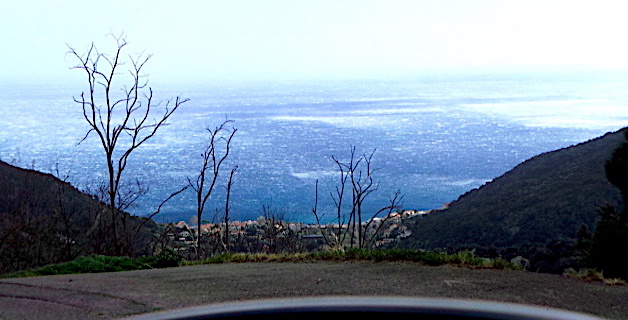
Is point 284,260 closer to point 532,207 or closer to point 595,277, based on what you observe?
point 595,277

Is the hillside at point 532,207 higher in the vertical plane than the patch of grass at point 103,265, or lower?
lower

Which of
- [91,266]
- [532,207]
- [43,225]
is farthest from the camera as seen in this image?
[532,207]

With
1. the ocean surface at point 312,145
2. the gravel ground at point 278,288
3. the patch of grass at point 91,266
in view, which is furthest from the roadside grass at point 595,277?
the ocean surface at point 312,145

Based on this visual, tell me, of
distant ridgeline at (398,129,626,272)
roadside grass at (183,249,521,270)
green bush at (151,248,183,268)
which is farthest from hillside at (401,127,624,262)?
green bush at (151,248,183,268)

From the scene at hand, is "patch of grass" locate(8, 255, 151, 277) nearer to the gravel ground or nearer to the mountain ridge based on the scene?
the gravel ground

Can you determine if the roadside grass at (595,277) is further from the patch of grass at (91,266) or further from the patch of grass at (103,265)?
the patch of grass at (91,266)

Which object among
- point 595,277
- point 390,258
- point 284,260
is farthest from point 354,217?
point 595,277
